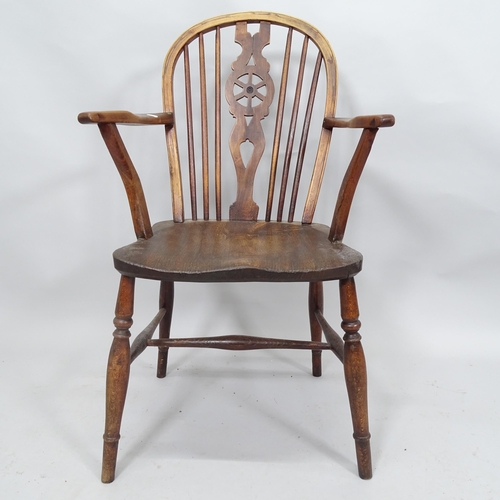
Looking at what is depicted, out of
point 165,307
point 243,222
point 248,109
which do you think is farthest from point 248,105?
point 165,307

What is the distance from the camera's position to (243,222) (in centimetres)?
150

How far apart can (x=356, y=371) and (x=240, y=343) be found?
315mm

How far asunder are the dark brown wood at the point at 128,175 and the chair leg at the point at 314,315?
511mm

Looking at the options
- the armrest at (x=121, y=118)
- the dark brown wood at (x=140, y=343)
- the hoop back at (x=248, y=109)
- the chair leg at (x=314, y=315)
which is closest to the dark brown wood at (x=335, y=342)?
the chair leg at (x=314, y=315)

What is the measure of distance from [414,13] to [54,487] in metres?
1.61

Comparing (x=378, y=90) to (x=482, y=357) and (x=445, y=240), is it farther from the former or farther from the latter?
(x=482, y=357)

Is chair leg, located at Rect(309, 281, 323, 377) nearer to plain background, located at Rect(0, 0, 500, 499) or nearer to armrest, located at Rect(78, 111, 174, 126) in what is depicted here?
plain background, located at Rect(0, 0, 500, 499)

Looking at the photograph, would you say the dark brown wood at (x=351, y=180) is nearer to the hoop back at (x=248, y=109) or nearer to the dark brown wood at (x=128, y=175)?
the hoop back at (x=248, y=109)

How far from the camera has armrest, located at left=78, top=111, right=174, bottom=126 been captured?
3.45 ft

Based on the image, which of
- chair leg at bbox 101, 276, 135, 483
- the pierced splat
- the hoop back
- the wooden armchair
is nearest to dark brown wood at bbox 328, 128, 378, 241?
the wooden armchair

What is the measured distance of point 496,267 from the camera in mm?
1853

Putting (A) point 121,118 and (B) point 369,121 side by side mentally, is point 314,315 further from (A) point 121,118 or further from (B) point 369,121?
(A) point 121,118

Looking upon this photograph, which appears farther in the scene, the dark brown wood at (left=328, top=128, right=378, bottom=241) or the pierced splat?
the pierced splat

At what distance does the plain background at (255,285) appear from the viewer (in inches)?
56.3
